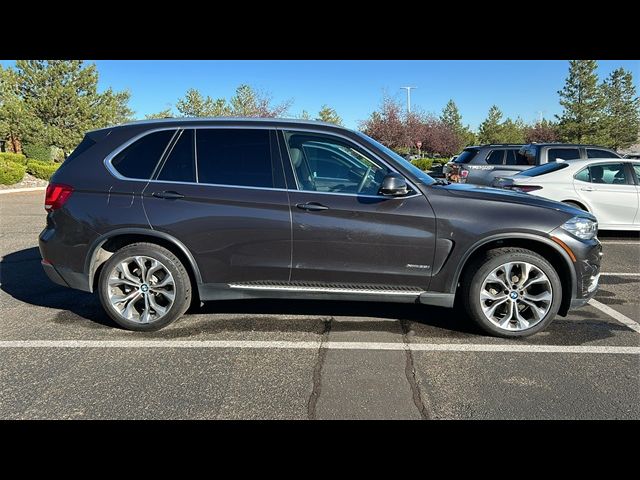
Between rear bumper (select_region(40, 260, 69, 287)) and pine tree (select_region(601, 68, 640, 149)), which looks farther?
pine tree (select_region(601, 68, 640, 149))

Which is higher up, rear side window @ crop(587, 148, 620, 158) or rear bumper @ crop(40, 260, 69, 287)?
rear side window @ crop(587, 148, 620, 158)

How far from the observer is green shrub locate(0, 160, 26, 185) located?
17422mm

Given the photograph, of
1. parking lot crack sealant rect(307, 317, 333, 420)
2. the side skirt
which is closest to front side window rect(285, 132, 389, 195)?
the side skirt

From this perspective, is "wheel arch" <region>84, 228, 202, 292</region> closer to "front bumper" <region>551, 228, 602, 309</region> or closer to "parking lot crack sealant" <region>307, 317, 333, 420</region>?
"parking lot crack sealant" <region>307, 317, 333, 420</region>

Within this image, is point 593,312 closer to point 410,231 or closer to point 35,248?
point 410,231

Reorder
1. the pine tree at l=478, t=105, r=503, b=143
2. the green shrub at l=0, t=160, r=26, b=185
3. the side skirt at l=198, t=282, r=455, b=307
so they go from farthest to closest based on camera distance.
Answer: the pine tree at l=478, t=105, r=503, b=143, the green shrub at l=0, t=160, r=26, b=185, the side skirt at l=198, t=282, r=455, b=307

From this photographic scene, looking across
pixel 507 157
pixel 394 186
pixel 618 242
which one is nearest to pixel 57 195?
pixel 394 186

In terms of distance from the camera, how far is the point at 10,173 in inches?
691

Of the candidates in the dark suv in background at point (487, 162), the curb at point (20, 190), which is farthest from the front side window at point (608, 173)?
the curb at point (20, 190)

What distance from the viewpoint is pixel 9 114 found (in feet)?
88.1

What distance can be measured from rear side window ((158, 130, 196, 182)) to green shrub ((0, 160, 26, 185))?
17.7 m

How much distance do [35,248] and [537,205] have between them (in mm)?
7427

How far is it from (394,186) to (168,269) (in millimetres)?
2103
